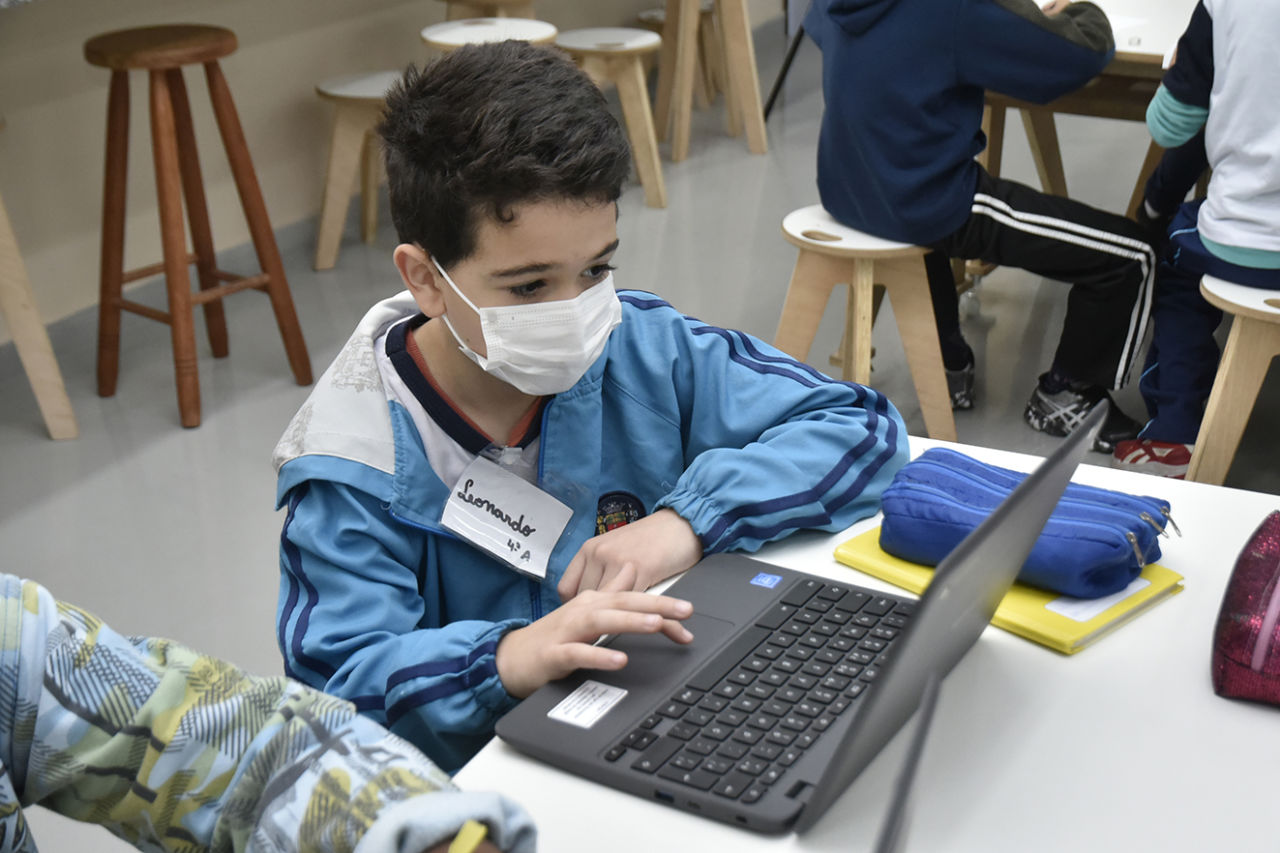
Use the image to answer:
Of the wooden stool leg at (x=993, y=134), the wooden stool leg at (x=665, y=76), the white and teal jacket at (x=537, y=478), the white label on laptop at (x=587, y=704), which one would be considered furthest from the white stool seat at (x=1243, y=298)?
the wooden stool leg at (x=665, y=76)

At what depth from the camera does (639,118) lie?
3879 millimetres

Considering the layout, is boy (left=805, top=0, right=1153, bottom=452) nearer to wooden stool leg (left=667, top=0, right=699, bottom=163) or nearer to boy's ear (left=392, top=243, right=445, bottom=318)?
boy's ear (left=392, top=243, right=445, bottom=318)

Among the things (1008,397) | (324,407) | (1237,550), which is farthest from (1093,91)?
(324,407)

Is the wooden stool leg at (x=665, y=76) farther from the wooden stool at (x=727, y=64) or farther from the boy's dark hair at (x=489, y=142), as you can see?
the boy's dark hair at (x=489, y=142)

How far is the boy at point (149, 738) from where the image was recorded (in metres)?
0.62

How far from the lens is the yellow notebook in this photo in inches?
31.6

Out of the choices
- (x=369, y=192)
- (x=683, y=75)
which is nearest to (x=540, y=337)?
(x=369, y=192)

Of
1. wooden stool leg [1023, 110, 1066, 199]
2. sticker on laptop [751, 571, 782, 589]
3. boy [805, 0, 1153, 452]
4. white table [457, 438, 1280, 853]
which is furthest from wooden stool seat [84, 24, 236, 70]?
white table [457, 438, 1280, 853]

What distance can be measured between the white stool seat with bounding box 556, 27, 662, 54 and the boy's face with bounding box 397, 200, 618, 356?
2939 millimetres

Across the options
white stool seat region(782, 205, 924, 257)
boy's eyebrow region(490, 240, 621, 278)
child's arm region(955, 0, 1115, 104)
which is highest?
Answer: child's arm region(955, 0, 1115, 104)

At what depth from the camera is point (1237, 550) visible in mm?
904

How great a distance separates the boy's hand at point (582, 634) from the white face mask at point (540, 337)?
28 cm

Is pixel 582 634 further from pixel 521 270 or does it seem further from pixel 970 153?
pixel 970 153

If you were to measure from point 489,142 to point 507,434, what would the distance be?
0.84ft
